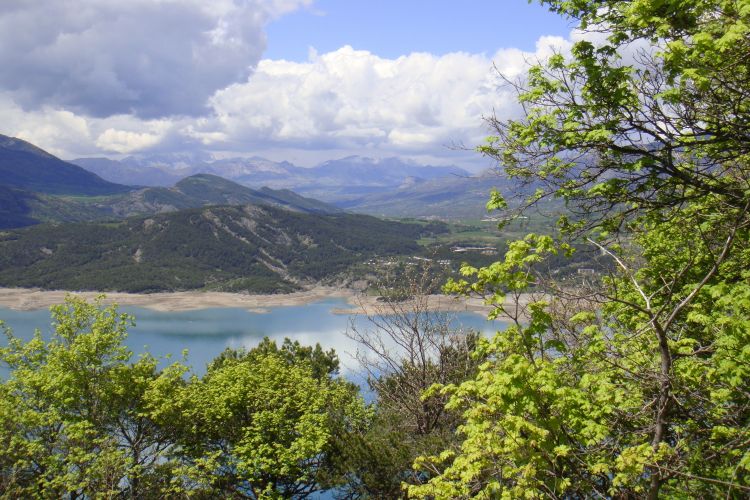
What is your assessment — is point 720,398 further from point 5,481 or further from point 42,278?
point 42,278

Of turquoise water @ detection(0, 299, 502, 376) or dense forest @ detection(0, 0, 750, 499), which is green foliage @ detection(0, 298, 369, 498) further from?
turquoise water @ detection(0, 299, 502, 376)

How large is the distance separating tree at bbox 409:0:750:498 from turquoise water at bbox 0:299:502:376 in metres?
76.7

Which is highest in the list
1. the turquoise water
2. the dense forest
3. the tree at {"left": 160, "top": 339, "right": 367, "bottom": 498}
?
the dense forest

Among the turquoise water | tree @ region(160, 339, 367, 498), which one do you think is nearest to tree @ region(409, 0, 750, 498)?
tree @ region(160, 339, 367, 498)

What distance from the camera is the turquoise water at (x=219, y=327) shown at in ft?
340

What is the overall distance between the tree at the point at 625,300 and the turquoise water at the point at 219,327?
76716 millimetres

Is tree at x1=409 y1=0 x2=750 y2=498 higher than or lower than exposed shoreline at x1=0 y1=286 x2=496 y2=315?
higher

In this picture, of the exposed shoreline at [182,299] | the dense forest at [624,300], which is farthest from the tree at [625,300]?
the exposed shoreline at [182,299]

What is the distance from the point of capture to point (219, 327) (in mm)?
127375

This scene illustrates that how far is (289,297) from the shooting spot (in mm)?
183500

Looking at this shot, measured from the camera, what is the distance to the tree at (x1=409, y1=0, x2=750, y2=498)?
672 cm

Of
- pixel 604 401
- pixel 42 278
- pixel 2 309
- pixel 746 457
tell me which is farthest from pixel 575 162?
pixel 42 278

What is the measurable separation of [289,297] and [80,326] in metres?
164

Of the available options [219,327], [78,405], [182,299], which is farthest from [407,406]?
[182,299]
